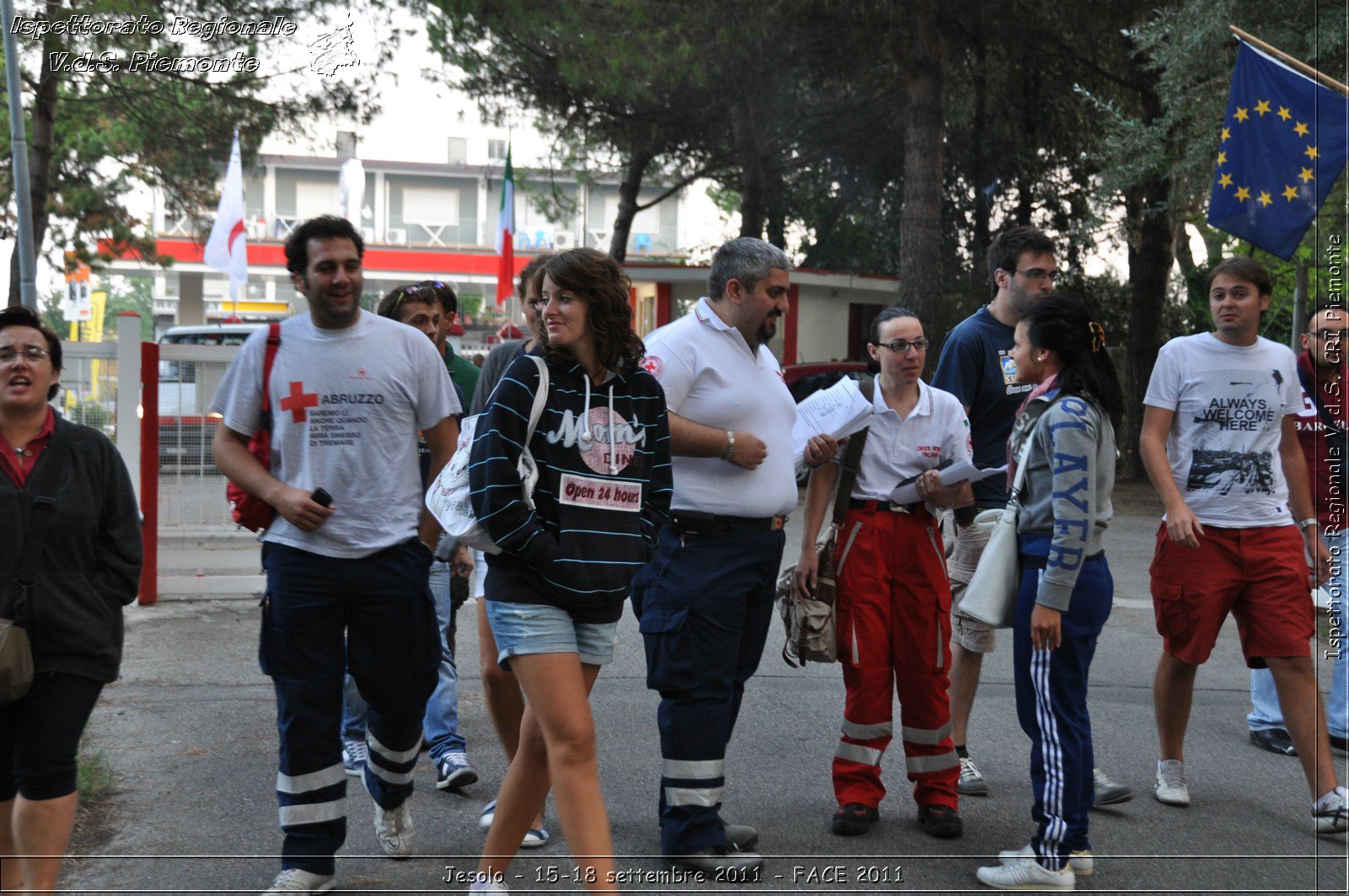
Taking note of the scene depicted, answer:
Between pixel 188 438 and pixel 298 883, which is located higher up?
pixel 188 438

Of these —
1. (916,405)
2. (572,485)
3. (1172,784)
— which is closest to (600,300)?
(572,485)

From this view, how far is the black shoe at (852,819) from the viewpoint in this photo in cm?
475

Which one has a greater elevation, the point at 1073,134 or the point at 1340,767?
the point at 1073,134

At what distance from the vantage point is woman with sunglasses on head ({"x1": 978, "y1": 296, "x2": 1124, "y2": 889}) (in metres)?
4.23

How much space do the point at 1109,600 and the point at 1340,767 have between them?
2.20m

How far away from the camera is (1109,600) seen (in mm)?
4453

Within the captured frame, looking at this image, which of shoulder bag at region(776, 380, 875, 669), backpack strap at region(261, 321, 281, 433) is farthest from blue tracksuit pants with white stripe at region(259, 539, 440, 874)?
shoulder bag at region(776, 380, 875, 669)

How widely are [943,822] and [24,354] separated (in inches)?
138

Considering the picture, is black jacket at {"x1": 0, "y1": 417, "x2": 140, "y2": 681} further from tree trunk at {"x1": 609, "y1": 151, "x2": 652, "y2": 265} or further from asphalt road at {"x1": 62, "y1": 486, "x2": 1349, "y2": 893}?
tree trunk at {"x1": 609, "y1": 151, "x2": 652, "y2": 265}

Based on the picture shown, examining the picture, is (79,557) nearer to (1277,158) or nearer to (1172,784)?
(1172,784)

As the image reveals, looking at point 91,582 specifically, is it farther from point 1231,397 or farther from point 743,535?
point 1231,397

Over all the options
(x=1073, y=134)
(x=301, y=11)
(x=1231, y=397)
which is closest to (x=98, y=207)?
(x=301, y=11)

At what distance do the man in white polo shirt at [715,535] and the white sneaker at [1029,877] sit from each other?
798mm

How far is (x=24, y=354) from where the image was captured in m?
3.84
